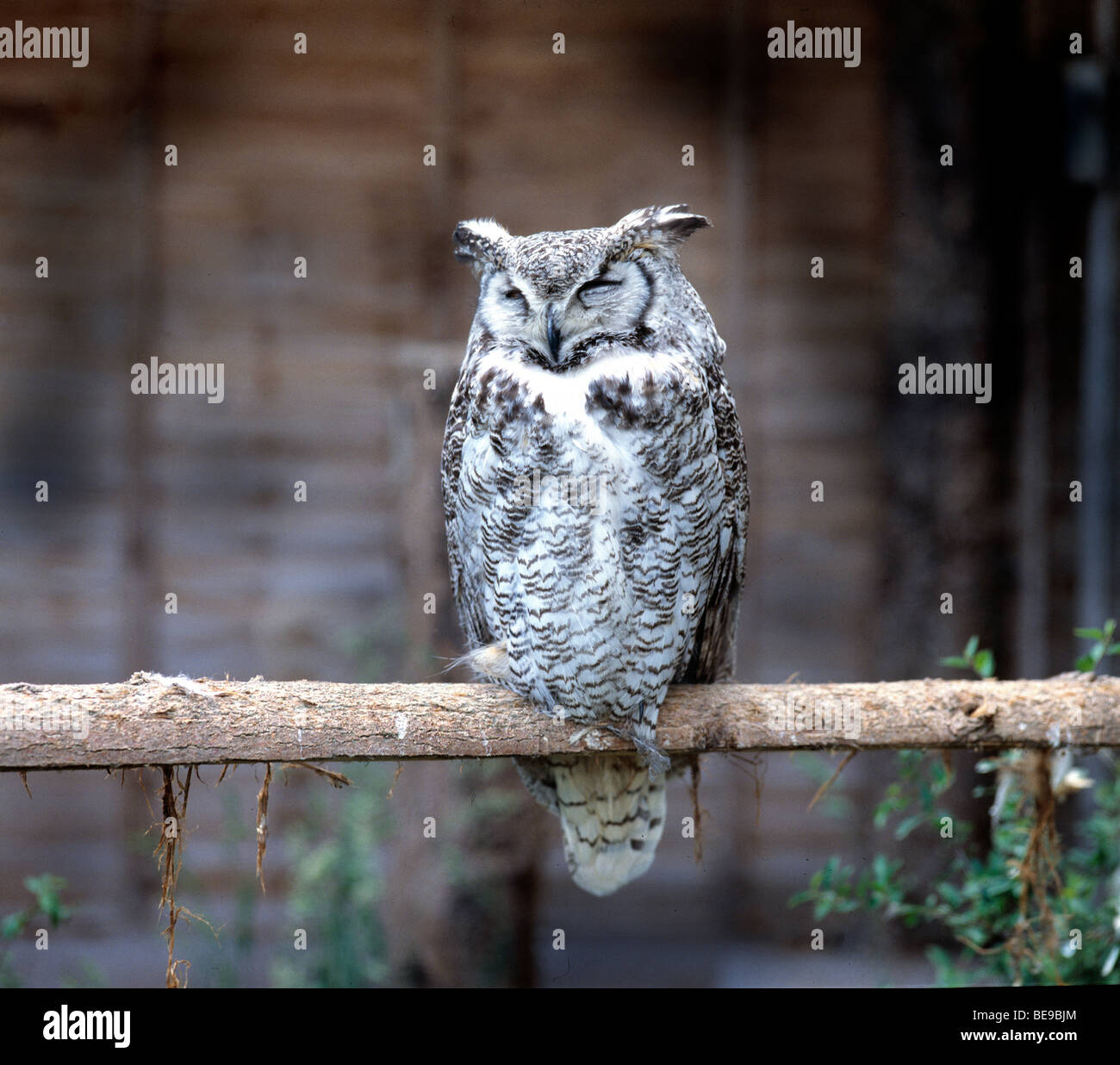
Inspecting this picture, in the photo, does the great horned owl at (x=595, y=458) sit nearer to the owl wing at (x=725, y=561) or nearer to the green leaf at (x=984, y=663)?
the owl wing at (x=725, y=561)

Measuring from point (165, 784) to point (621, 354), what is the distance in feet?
4.16

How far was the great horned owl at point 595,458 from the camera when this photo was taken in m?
1.86

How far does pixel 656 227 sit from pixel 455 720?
1073mm

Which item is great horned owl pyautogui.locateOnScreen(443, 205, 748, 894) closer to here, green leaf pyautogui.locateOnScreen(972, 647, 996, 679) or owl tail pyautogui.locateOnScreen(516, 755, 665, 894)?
owl tail pyautogui.locateOnScreen(516, 755, 665, 894)

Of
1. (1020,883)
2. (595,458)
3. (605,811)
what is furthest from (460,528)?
(1020,883)

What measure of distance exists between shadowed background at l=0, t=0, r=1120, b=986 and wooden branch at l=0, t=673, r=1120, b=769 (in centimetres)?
155

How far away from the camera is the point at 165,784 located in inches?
74.7

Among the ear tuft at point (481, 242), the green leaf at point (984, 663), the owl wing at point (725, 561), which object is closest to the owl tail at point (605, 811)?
the owl wing at point (725, 561)

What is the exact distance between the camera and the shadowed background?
3.62 meters

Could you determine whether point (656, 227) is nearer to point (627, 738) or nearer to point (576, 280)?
point (576, 280)

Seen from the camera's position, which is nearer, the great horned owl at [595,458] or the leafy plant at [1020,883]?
the great horned owl at [595,458]

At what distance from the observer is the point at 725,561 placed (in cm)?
219

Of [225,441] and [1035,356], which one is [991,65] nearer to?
[1035,356]
